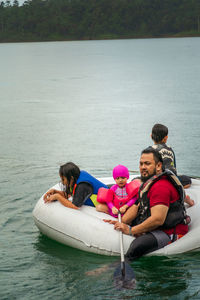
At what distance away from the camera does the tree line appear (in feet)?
320

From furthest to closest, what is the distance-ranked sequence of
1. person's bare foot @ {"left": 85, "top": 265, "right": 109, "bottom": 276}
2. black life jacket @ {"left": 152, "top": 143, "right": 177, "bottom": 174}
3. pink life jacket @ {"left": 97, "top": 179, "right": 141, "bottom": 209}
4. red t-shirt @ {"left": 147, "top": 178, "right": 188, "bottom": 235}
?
black life jacket @ {"left": 152, "top": 143, "right": 177, "bottom": 174}, pink life jacket @ {"left": 97, "top": 179, "right": 141, "bottom": 209}, person's bare foot @ {"left": 85, "top": 265, "right": 109, "bottom": 276}, red t-shirt @ {"left": 147, "top": 178, "right": 188, "bottom": 235}

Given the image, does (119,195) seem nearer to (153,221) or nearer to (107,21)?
(153,221)

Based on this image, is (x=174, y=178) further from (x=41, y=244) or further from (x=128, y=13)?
(x=128, y=13)

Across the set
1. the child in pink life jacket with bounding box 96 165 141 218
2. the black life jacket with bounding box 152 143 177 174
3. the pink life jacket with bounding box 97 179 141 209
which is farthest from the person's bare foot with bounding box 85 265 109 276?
the black life jacket with bounding box 152 143 177 174

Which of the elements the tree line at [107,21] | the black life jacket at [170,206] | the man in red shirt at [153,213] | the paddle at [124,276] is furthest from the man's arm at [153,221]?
the tree line at [107,21]

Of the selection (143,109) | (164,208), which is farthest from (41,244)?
(143,109)

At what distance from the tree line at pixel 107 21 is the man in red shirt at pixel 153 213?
94161 mm

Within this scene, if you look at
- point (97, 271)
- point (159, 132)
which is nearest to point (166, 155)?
point (159, 132)

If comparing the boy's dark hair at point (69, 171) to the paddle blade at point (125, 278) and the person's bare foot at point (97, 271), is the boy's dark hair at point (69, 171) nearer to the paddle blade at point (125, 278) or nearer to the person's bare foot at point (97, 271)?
the person's bare foot at point (97, 271)

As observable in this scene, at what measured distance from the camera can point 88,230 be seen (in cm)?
491

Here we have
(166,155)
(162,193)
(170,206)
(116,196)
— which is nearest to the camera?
(162,193)

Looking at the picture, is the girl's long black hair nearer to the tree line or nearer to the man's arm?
the man's arm

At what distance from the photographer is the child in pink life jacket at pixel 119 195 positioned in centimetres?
485

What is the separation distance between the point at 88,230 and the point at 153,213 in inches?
31.4
